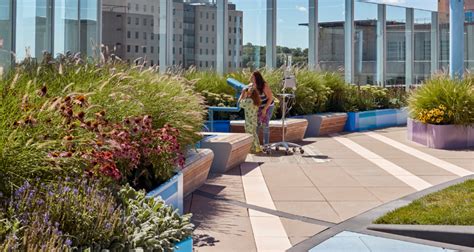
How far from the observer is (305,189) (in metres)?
8.36

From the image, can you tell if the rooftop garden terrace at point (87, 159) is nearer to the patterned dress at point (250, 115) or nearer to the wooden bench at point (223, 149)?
the wooden bench at point (223, 149)

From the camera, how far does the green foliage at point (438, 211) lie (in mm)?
6094

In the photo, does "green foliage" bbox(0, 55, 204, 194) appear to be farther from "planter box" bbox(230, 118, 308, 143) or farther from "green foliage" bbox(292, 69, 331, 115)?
"green foliage" bbox(292, 69, 331, 115)

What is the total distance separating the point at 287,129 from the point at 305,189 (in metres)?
5.10

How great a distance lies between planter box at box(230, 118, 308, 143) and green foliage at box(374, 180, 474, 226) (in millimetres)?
5823

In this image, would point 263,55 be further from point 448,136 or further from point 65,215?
point 65,215

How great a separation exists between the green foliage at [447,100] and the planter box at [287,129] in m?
2.53

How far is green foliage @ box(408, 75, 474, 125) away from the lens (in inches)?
516

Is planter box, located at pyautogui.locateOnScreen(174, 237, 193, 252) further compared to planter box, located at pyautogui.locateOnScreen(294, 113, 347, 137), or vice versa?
planter box, located at pyautogui.locateOnScreen(294, 113, 347, 137)

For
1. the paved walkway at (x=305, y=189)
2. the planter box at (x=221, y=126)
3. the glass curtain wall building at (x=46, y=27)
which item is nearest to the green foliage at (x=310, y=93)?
the paved walkway at (x=305, y=189)

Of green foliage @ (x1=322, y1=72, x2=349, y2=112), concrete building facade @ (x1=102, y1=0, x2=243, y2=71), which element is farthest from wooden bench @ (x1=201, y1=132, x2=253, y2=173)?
green foliage @ (x1=322, y1=72, x2=349, y2=112)

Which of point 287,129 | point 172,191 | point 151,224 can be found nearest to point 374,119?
point 287,129

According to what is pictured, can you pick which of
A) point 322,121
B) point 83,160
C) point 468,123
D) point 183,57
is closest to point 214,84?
point 183,57

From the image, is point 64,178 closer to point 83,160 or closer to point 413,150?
point 83,160
